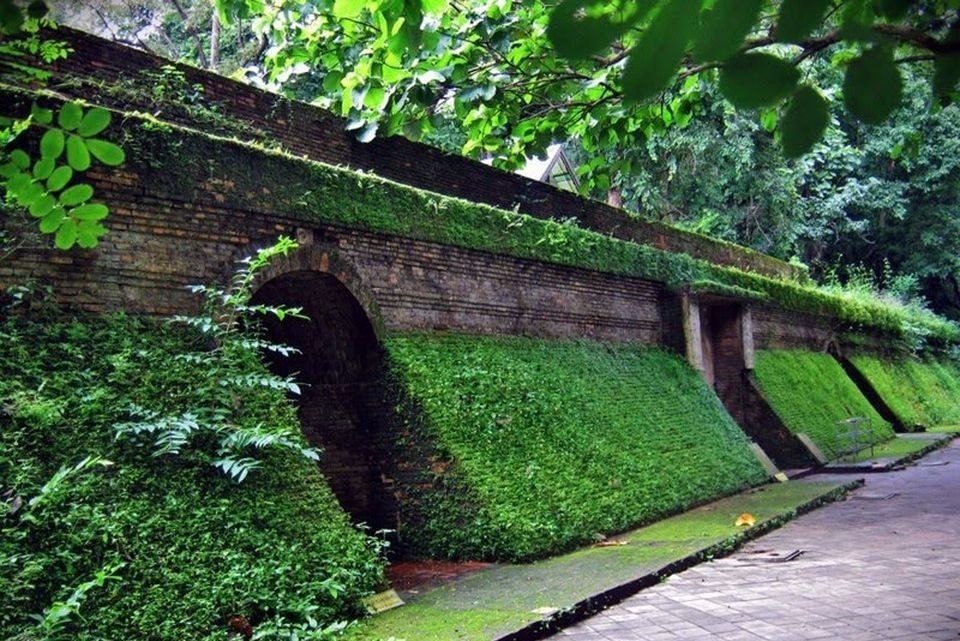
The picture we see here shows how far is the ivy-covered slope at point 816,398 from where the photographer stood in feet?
40.2

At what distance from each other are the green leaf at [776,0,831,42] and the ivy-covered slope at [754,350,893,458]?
11.5 meters

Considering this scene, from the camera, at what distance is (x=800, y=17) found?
3.51 ft

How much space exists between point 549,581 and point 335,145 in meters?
4.27

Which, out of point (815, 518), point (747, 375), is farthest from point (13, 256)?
point (747, 375)

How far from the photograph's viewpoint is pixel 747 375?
1195 centimetres

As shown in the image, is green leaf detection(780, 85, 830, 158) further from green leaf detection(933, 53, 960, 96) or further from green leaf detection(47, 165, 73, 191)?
green leaf detection(47, 165, 73, 191)

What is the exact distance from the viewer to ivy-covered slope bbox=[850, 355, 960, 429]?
17109 mm

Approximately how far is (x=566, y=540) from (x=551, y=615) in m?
1.81

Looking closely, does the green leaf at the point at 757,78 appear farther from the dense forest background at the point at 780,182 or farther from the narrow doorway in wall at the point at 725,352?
the narrow doorway in wall at the point at 725,352

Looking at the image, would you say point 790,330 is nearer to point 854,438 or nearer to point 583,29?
point 854,438

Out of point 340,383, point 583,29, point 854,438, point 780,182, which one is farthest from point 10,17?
point 780,182

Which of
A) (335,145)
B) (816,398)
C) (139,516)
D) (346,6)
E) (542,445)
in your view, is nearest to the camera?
(346,6)

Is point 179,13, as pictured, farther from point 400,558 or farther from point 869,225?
point 869,225

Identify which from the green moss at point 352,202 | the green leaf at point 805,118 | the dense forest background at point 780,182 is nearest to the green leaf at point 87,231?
the green leaf at point 805,118
